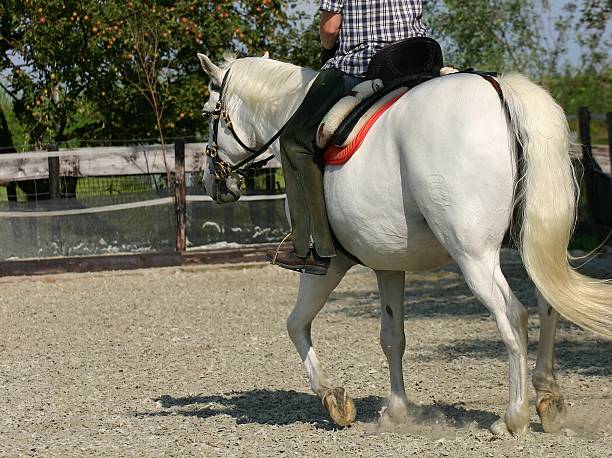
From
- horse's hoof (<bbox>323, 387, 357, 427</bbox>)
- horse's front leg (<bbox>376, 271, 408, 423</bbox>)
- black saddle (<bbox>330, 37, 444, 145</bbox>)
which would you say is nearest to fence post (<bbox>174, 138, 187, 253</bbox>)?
horse's front leg (<bbox>376, 271, 408, 423</bbox>)

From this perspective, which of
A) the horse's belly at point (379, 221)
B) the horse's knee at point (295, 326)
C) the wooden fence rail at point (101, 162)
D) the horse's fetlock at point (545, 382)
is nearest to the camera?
the horse's belly at point (379, 221)

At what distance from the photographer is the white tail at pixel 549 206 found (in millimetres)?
4738

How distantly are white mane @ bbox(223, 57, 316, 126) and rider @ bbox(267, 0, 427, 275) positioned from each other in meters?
0.27

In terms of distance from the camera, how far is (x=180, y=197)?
15.3m

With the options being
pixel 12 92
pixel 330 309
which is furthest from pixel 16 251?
pixel 330 309

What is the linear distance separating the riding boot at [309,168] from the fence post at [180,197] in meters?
9.68

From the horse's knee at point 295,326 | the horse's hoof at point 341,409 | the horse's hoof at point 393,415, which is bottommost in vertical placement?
the horse's hoof at point 393,415

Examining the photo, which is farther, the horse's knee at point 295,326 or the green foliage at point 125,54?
the green foliage at point 125,54

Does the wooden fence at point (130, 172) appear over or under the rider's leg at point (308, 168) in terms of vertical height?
under

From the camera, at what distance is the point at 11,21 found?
17500mm

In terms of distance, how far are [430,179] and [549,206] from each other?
0.56m

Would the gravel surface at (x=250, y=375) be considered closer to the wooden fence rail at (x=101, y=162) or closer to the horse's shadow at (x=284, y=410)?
the horse's shadow at (x=284, y=410)

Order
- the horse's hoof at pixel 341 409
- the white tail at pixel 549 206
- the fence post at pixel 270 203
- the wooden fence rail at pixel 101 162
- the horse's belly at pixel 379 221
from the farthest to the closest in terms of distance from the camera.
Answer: the fence post at pixel 270 203
the wooden fence rail at pixel 101 162
the horse's hoof at pixel 341 409
the horse's belly at pixel 379 221
the white tail at pixel 549 206

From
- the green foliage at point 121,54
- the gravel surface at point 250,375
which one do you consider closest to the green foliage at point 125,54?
the green foliage at point 121,54
